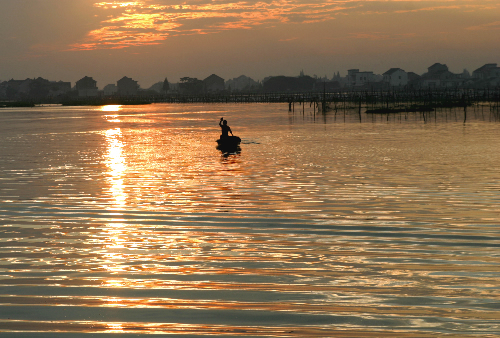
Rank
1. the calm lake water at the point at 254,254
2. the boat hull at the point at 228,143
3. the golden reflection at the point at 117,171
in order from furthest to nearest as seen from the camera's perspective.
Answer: the boat hull at the point at 228,143 < the golden reflection at the point at 117,171 < the calm lake water at the point at 254,254

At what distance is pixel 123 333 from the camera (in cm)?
594

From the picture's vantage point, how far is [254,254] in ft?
30.6

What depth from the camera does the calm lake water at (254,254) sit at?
20.7 ft

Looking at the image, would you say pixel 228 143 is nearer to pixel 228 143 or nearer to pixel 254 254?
pixel 228 143

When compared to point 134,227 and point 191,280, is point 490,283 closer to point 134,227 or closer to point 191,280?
point 191,280

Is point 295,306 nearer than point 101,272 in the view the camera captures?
Yes

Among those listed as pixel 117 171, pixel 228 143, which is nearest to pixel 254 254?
pixel 117 171

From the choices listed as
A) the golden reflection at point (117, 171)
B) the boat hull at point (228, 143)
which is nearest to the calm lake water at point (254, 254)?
the golden reflection at point (117, 171)

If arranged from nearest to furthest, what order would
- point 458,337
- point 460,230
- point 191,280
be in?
point 458,337 → point 191,280 → point 460,230

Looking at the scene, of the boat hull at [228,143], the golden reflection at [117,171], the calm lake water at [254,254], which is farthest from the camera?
the boat hull at [228,143]

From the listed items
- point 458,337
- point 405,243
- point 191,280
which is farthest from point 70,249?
point 458,337

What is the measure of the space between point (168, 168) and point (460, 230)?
14.5 meters

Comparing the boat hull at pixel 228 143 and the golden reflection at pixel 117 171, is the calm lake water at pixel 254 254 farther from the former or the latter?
the boat hull at pixel 228 143

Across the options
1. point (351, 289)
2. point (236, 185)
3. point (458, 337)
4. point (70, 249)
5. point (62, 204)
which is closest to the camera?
point (458, 337)
